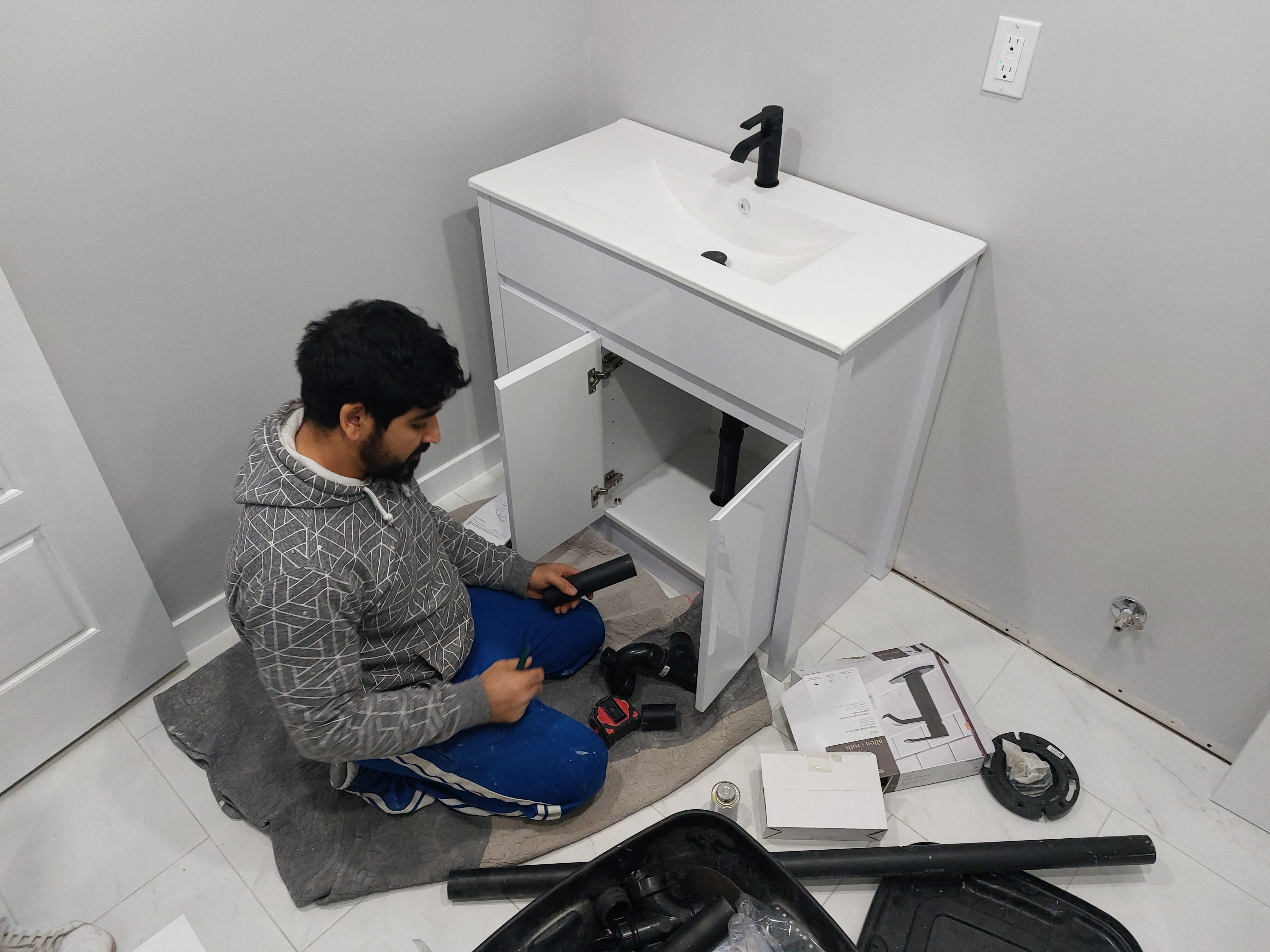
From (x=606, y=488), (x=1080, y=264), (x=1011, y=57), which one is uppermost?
(x=1011, y=57)

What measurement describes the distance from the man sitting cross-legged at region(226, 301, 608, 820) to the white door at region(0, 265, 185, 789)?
0.42m

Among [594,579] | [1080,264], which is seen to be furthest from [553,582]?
[1080,264]

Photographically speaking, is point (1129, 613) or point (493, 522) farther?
point (493, 522)

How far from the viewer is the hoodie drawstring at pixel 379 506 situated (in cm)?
120

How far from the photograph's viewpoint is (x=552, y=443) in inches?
66.0

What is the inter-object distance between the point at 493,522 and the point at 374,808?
68cm

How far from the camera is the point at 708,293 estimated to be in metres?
1.39

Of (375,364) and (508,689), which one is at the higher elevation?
(375,364)

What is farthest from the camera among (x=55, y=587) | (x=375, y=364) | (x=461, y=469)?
(x=461, y=469)

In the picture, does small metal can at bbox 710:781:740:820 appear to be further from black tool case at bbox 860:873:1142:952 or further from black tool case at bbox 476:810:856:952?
black tool case at bbox 860:873:1142:952

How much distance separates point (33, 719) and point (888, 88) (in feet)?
6.06

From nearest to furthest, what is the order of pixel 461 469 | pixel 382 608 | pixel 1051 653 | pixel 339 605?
pixel 339 605, pixel 382 608, pixel 1051 653, pixel 461 469

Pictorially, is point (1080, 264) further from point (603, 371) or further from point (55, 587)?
point (55, 587)

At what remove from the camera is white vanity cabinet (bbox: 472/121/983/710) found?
138cm
